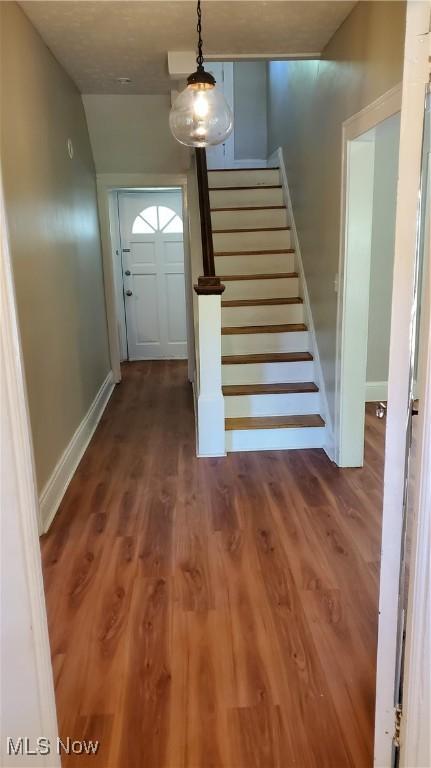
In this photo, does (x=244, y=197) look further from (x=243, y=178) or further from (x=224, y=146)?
(x=224, y=146)

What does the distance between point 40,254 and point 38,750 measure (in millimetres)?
2205

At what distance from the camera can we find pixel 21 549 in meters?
1.17

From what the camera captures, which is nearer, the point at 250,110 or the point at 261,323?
the point at 261,323

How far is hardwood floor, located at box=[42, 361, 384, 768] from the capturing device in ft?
5.08

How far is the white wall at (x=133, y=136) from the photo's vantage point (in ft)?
14.1

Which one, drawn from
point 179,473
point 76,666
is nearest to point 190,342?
point 179,473

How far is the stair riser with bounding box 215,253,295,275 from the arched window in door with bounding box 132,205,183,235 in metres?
2.13

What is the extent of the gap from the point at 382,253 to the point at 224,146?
8.51 ft

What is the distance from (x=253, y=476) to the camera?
3283 mm

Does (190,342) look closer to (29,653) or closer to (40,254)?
(40,254)

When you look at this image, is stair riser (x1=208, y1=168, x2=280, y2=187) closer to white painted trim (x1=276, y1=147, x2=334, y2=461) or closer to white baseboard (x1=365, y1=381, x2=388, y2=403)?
white painted trim (x1=276, y1=147, x2=334, y2=461)

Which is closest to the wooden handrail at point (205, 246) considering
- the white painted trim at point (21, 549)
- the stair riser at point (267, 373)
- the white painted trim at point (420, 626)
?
the stair riser at point (267, 373)

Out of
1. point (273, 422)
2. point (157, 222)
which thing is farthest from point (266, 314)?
point (157, 222)

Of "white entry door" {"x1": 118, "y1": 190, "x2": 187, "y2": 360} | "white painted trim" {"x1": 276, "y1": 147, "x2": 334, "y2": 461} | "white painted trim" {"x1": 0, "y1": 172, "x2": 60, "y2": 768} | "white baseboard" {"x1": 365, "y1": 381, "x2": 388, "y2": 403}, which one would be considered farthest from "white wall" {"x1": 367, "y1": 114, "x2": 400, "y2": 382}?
"white painted trim" {"x1": 0, "y1": 172, "x2": 60, "y2": 768}
